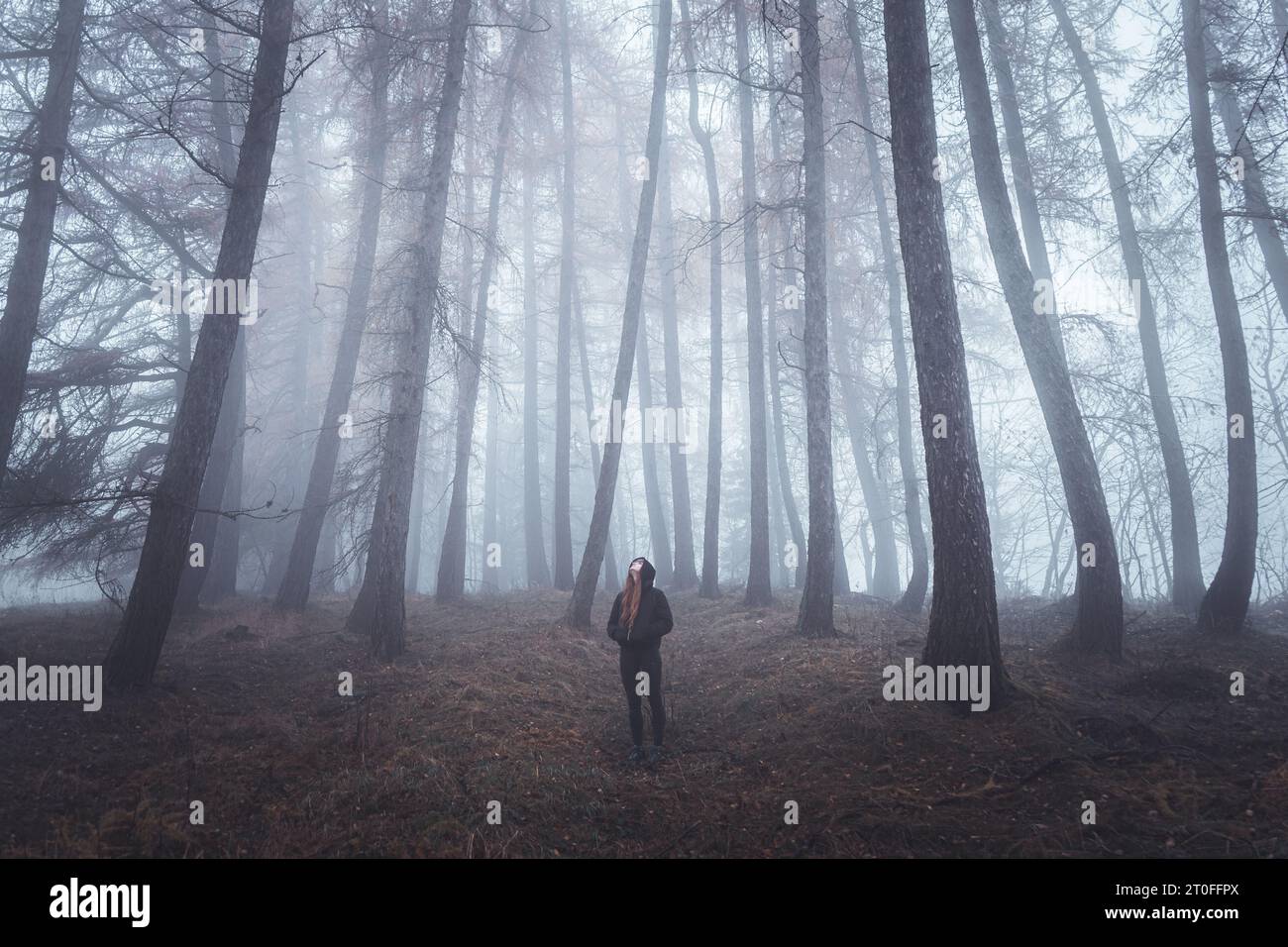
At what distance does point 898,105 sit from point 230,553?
56.3 feet

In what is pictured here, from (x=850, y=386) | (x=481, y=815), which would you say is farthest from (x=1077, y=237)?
(x=481, y=815)

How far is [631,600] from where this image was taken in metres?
7.06

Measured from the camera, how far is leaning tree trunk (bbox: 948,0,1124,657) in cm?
834

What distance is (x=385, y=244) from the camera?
22578 mm

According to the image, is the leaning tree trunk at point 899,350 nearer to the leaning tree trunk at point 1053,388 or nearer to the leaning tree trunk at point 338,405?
the leaning tree trunk at point 1053,388

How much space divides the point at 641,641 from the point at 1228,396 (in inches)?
382

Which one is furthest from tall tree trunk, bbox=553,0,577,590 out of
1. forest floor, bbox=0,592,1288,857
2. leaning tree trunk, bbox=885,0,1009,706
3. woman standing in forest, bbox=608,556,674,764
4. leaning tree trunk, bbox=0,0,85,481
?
leaning tree trunk, bbox=885,0,1009,706

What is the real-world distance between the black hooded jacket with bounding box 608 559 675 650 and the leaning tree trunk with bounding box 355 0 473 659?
4194mm

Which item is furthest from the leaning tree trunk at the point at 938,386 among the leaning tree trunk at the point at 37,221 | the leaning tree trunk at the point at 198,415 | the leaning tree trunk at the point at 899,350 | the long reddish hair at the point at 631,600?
the leaning tree trunk at the point at 37,221

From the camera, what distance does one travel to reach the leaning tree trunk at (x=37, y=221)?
902cm

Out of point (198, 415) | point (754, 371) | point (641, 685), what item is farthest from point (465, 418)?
point (641, 685)

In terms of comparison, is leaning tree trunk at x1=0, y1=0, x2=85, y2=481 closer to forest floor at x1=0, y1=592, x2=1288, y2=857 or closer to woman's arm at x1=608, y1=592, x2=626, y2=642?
forest floor at x1=0, y1=592, x2=1288, y2=857

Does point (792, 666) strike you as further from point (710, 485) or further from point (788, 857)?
point (710, 485)

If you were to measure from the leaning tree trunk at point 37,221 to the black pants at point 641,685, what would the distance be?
862cm
